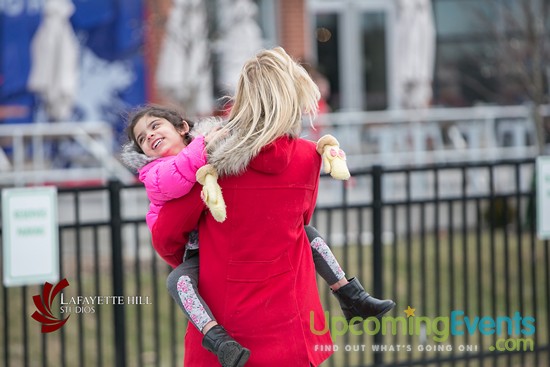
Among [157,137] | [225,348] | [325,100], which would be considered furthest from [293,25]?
[225,348]

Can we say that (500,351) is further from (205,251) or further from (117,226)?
(205,251)

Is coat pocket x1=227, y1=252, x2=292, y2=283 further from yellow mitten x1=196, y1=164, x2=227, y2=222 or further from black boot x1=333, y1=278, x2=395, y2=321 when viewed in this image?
black boot x1=333, y1=278, x2=395, y2=321

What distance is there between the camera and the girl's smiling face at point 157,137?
376 cm

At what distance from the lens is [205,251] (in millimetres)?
3670

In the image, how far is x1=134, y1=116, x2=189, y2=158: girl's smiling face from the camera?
3.76 meters

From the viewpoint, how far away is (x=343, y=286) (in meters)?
4.01

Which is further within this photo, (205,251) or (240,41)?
(240,41)

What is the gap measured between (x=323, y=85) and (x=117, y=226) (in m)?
6.98

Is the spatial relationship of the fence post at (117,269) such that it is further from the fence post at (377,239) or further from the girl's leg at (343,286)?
the girl's leg at (343,286)

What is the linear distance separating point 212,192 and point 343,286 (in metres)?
0.85

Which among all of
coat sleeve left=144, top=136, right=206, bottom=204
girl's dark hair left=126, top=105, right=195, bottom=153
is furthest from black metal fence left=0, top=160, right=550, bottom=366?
coat sleeve left=144, top=136, right=206, bottom=204

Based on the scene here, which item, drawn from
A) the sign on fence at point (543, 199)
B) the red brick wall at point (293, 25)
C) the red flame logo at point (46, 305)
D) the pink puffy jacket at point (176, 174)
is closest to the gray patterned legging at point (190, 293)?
the pink puffy jacket at point (176, 174)

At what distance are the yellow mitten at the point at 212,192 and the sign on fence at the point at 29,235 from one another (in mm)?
2248

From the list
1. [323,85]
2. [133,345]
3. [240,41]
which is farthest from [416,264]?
[240,41]
